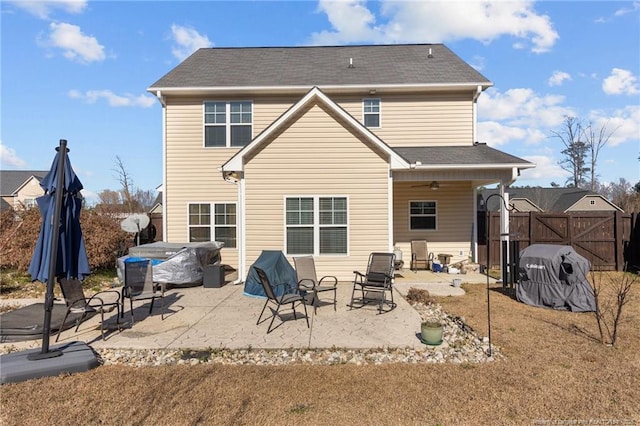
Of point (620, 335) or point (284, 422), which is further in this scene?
point (620, 335)

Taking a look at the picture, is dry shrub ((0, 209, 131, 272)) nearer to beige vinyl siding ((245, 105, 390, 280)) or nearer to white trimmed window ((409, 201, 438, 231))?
beige vinyl siding ((245, 105, 390, 280))

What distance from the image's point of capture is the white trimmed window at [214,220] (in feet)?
40.7

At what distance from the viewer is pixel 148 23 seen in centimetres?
1024

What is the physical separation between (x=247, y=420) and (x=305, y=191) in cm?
712

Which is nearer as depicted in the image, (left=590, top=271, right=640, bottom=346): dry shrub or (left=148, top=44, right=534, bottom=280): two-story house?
(left=590, top=271, right=640, bottom=346): dry shrub

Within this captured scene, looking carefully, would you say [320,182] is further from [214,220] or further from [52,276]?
[52,276]

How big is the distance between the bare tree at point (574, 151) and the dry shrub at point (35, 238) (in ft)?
129

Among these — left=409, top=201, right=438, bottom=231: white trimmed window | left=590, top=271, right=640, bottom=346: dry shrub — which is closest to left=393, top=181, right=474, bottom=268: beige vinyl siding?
left=409, top=201, right=438, bottom=231: white trimmed window

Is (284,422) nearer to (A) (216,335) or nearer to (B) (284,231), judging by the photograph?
(A) (216,335)

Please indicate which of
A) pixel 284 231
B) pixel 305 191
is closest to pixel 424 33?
pixel 305 191

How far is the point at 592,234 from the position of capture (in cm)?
1216

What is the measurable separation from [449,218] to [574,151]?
35.2 meters

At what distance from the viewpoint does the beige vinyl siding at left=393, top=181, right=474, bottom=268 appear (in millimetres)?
12680

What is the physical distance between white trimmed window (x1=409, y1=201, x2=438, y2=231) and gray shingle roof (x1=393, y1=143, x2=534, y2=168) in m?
1.97
